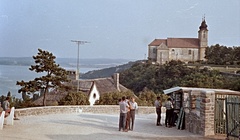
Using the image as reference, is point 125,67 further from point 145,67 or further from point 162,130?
point 162,130

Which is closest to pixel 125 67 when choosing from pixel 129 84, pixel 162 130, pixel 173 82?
pixel 129 84

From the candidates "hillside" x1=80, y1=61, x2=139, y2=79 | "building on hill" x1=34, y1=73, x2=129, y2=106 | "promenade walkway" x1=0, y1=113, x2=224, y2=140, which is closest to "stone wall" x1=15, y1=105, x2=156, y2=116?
"promenade walkway" x1=0, y1=113, x2=224, y2=140

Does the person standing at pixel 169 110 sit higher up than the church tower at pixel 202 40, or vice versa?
the church tower at pixel 202 40

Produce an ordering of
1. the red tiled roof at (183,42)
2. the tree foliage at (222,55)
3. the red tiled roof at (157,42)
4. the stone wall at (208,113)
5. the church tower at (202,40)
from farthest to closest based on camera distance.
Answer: the red tiled roof at (157,42) → the red tiled roof at (183,42) → the church tower at (202,40) → the tree foliage at (222,55) → the stone wall at (208,113)

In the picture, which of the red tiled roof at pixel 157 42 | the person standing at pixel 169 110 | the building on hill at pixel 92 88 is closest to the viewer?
the person standing at pixel 169 110

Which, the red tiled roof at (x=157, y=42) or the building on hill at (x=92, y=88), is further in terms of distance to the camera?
the red tiled roof at (x=157, y=42)

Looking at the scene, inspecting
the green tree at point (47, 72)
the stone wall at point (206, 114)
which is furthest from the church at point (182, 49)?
the stone wall at point (206, 114)

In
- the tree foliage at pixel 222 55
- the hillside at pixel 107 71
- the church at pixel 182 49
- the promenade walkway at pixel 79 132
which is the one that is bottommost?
the promenade walkway at pixel 79 132

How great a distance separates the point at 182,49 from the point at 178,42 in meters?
2.92

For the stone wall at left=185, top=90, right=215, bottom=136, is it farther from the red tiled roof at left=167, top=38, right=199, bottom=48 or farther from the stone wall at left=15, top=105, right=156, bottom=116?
the red tiled roof at left=167, top=38, right=199, bottom=48

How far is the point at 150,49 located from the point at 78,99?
6083 cm

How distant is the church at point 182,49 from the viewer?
84.6 metres

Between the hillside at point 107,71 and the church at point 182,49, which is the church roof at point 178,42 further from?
the hillside at point 107,71

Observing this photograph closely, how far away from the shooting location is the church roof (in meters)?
86.8
